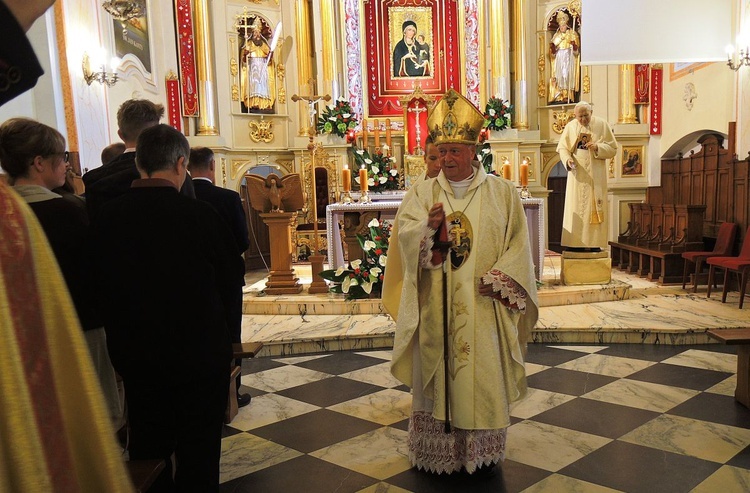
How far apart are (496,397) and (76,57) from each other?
5623mm

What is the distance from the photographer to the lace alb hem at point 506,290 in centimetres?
291

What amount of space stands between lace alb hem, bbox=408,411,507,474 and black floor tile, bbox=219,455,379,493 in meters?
0.30

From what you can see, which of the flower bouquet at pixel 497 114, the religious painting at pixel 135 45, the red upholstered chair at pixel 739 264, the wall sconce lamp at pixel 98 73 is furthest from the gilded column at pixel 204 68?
the red upholstered chair at pixel 739 264

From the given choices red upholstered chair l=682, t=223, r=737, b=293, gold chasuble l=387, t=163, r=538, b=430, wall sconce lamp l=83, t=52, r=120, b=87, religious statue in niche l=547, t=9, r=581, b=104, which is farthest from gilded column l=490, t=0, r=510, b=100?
gold chasuble l=387, t=163, r=538, b=430

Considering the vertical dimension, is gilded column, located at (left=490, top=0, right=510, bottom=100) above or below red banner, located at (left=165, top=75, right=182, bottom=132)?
above

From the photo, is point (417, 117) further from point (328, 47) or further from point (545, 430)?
point (545, 430)

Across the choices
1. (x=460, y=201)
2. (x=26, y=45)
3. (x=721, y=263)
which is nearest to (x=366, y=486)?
(x=460, y=201)

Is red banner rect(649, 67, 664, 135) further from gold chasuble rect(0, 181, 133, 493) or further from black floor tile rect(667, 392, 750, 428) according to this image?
gold chasuble rect(0, 181, 133, 493)

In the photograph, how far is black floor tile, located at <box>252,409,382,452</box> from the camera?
11.8ft

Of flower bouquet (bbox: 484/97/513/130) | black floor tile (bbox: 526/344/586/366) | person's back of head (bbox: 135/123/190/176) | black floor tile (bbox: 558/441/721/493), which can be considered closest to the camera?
person's back of head (bbox: 135/123/190/176)

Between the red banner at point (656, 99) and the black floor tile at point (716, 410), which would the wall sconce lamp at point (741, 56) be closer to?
the red banner at point (656, 99)

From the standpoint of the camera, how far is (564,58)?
11.0 meters

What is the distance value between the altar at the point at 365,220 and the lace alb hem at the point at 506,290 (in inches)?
180

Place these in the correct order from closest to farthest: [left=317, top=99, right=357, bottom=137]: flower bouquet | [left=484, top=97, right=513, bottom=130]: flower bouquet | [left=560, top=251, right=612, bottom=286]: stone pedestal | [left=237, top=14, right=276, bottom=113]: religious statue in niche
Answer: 1. [left=560, top=251, right=612, bottom=286]: stone pedestal
2. [left=317, top=99, right=357, bottom=137]: flower bouquet
3. [left=484, top=97, right=513, bottom=130]: flower bouquet
4. [left=237, top=14, right=276, bottom=113]: religious statue in niche
